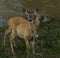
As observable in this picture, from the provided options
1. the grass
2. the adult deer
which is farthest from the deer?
the grass

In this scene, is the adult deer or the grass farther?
the grass

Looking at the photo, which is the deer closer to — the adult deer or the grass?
the adult deer

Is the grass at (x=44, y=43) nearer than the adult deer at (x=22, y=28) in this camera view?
No

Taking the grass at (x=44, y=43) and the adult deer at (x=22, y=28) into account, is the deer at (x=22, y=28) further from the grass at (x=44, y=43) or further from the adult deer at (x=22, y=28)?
the grass at (x=44, y=43)

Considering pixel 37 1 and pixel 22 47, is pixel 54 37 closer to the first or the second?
pixel 22 47

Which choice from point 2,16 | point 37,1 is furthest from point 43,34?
point 37,1

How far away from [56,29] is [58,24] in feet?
2.35

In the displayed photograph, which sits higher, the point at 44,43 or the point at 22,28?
the point at 22,28

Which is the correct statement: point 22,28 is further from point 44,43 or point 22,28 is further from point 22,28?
point 44,43

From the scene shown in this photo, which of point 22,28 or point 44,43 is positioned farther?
point 44,43

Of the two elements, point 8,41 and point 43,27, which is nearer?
point 8,41

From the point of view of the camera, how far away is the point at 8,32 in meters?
13.6

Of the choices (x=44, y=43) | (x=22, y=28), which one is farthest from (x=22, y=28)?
(x=44, y=43)

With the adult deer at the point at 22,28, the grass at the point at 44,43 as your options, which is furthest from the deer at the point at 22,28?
the grass at the point at 44,43
